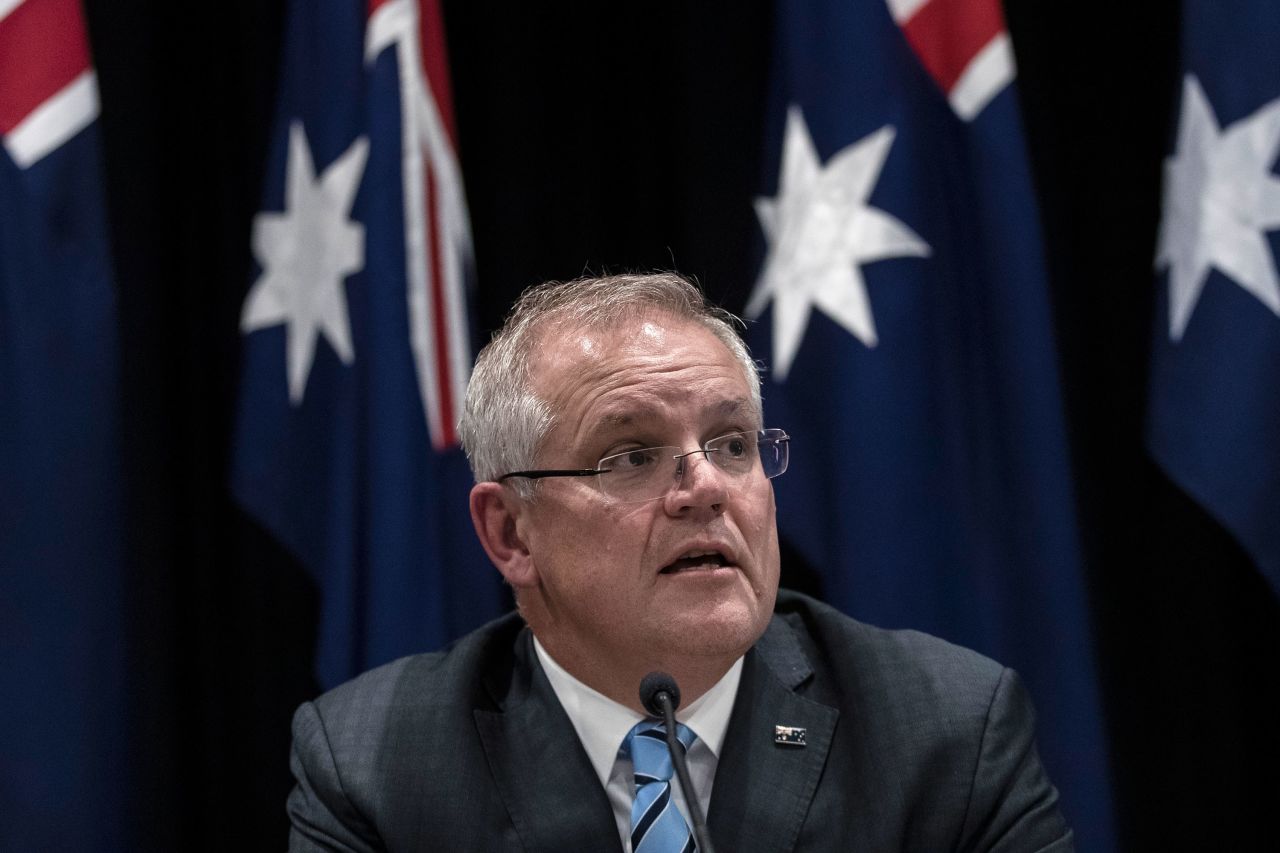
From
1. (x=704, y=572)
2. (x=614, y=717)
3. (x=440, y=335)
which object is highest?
(x=440, y=335)

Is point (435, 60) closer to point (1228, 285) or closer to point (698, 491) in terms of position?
point (698, 491)

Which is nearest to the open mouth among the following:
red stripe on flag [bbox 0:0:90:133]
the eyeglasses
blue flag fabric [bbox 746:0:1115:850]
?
the eyeglasses

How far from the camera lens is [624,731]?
2.34 metres

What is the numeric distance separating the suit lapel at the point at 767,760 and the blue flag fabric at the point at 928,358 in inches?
37.1

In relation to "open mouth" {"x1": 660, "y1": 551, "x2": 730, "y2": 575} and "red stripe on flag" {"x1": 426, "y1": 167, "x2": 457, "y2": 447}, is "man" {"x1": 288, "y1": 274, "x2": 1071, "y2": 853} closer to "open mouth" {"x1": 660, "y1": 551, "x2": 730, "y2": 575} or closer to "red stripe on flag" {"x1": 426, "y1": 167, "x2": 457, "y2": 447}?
"open mouth" {"x1": 660, "y1": 551, "x2": 730, "y2": 575}

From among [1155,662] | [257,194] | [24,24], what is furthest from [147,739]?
[1155,662]

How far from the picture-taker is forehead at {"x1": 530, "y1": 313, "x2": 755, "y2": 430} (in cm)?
226

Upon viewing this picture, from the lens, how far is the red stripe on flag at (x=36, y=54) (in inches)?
125

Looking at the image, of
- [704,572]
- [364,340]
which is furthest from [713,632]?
[364,340]

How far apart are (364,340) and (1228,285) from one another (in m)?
2.13

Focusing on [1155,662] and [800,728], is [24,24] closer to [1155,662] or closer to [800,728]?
[800,728]

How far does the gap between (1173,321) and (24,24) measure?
9.46 feet

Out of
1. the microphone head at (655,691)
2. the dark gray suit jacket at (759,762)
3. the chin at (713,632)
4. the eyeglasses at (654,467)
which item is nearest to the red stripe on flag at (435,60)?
the eyeglasses at (654,467)

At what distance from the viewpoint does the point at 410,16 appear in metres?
3.37
